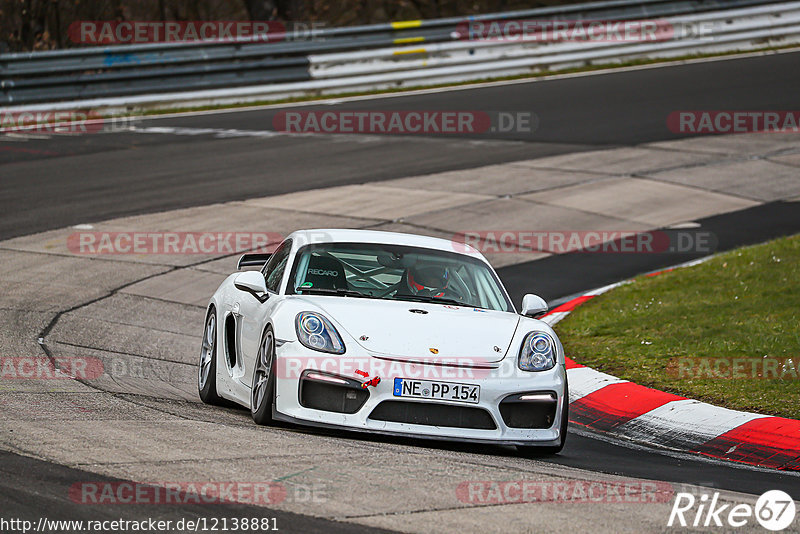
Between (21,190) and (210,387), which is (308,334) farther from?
(21,190)

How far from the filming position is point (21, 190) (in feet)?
53.9

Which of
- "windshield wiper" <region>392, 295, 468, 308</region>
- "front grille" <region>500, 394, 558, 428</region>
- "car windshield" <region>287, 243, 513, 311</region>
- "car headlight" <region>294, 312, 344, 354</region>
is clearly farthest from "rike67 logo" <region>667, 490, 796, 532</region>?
"car windshield" <region>287, 243, 513, 311</region>

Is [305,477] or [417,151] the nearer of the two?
[305,477]

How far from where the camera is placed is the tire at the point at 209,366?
26.4ft

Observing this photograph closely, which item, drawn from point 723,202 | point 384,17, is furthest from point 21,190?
point 384,17

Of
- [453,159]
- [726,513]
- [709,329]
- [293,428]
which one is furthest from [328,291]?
[453,159]

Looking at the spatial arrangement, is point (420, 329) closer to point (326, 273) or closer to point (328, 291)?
point (328, 291)

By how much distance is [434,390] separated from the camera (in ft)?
21.5

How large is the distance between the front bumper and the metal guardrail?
681 inches

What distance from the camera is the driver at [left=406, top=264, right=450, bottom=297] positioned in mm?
7723

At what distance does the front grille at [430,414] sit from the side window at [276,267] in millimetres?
1496

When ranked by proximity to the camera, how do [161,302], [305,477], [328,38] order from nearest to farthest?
[305,477]
[161,302]
[328,38]

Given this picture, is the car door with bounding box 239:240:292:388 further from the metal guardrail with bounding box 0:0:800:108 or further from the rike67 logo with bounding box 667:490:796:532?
the metal guardrail with bounding box 0:0:800:108

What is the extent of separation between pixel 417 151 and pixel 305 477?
14833mm
